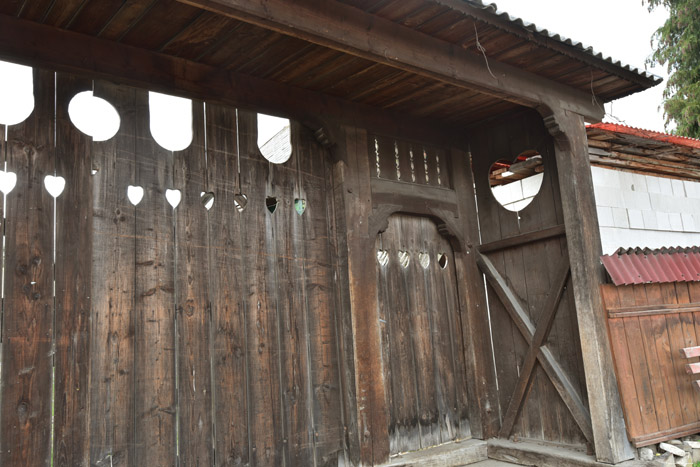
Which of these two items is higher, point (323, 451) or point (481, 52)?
point (481, 52)

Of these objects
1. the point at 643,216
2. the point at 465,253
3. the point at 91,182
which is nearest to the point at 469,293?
the point at 465,253

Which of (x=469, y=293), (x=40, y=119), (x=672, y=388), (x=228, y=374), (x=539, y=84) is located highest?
(x=539, y=84)

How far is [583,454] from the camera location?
4621mm

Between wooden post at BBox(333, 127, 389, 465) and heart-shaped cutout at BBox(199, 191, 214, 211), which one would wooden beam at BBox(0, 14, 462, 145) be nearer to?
wooden post at BBox(333, 127, 389, 465)

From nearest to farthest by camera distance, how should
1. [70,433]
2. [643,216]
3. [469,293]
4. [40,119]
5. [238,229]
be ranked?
[70,433]
[40,119]
[238,229]
[469,293]
[643,216]

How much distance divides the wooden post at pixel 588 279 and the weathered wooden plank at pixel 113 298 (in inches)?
137

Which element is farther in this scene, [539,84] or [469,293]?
[469,293]

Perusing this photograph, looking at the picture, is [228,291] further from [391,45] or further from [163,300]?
[391,45]

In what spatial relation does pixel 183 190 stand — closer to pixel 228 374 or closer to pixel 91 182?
pixel 91 182

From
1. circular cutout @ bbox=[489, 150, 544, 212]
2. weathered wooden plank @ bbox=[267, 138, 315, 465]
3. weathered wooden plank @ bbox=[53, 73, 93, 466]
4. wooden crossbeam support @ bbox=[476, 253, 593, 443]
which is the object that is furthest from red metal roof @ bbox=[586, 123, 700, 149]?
weathered wooden plank @ bbox=[53, 73, 93, 466]

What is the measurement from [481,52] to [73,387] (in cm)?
370

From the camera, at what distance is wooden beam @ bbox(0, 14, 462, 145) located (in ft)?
11.4

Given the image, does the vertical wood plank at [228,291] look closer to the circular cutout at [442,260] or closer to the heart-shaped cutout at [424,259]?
the heart-shaped cutout at [424,259]

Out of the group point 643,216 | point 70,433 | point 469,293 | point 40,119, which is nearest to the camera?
point 70,433
